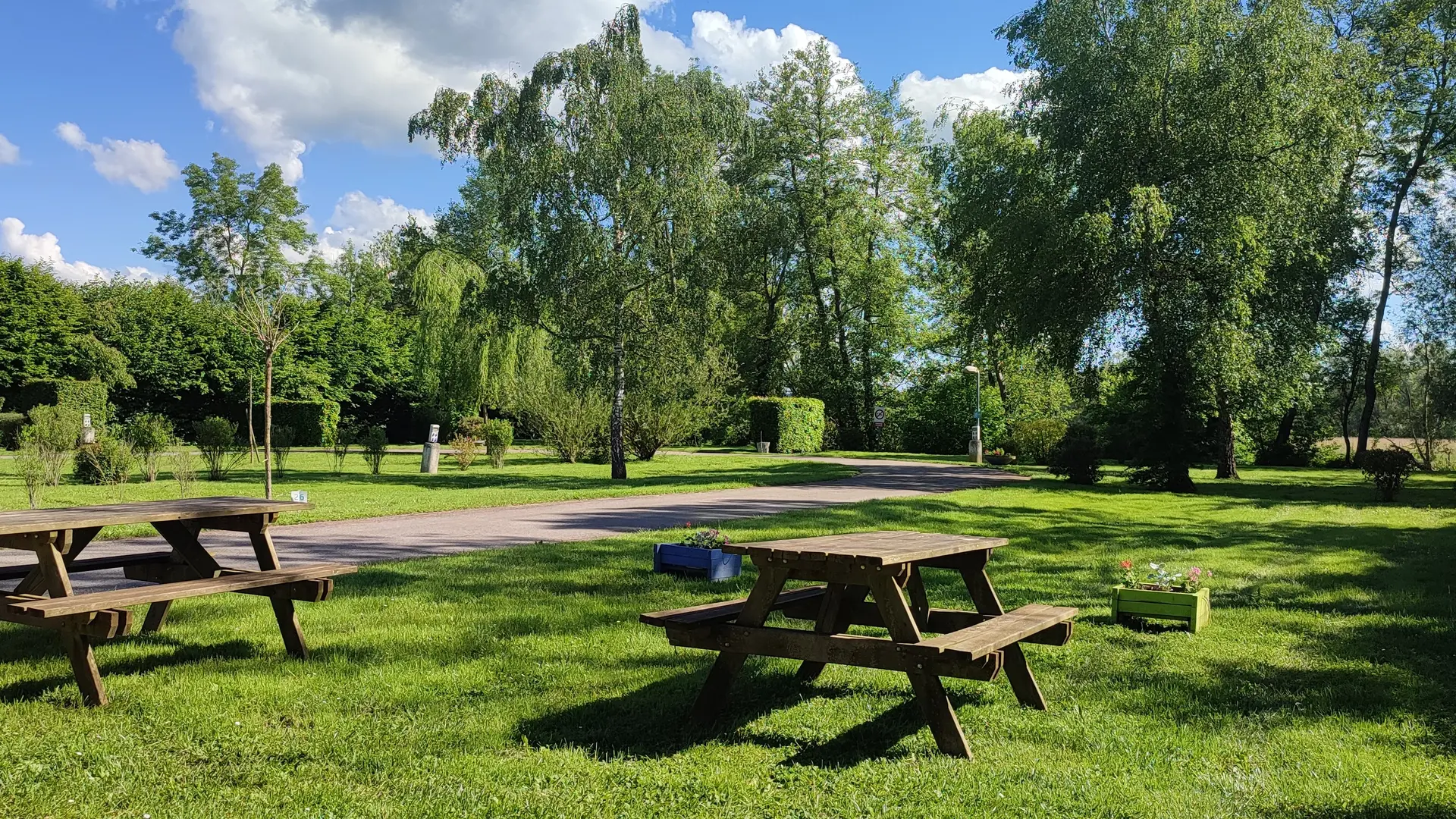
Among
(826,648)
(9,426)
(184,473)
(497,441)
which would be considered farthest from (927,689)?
(9,426)

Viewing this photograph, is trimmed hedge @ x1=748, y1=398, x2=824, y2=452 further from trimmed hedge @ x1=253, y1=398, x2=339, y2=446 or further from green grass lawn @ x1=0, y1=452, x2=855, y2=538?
trimmed hedge @ x1=253, y1=398, x2=339, y2=446

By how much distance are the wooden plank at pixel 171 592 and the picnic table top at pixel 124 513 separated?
0.37m

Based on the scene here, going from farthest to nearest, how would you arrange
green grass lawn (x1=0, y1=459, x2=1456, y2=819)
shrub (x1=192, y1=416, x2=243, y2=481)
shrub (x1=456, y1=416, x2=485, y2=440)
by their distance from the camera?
shrub (x1=456, y1=416, x2=485, y2=440) → shrub (x1=192, y1=416, x2=243, y2=481) → green grass lawn (x1=0, y1=459, x2=1456, y2=819)

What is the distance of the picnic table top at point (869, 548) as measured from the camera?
405 centimetres

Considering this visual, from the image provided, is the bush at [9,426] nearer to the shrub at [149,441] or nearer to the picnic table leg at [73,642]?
the shrub at [149,441]

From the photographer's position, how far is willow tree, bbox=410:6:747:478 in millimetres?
20891

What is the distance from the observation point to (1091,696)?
505cm

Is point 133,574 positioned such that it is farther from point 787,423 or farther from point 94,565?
point 787,423

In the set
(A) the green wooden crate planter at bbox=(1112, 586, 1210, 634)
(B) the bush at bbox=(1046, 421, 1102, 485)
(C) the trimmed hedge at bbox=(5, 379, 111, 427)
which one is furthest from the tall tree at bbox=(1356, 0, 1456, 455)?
(C) the trimmed hedge at bbox=(5, 379, 111, 427)

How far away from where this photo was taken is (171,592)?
16.1 feet

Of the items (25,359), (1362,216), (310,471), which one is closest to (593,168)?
(310,471)

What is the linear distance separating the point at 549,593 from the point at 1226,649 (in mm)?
5034

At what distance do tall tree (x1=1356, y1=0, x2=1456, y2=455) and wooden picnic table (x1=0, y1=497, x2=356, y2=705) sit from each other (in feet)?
102

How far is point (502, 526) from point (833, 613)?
372 inches
